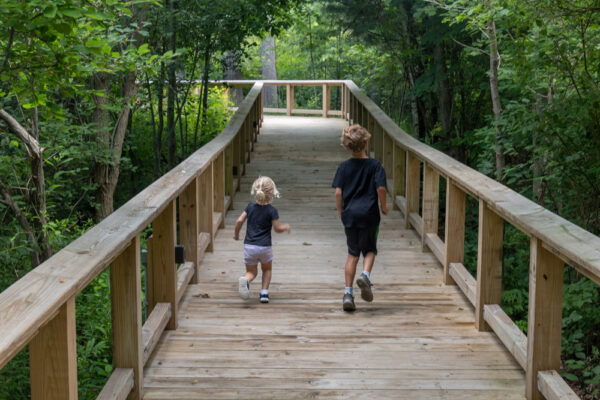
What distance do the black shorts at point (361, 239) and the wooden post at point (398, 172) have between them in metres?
3.00

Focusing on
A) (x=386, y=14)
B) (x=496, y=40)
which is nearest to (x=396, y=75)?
(x=386, y=14)

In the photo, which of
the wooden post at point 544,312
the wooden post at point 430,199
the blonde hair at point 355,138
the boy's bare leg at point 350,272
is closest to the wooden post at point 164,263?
the boy's bare leg at point 350,272

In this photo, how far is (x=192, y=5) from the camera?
11555mm

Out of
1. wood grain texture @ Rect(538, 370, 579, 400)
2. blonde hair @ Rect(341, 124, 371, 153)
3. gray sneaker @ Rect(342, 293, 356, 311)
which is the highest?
blonde hair @ Rect(341, 124, 371, 153)

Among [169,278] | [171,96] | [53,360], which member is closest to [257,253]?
[169,278]

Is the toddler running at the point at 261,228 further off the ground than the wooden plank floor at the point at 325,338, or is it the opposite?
the toddler running at the point at 261,228

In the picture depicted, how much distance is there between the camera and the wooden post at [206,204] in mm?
6531

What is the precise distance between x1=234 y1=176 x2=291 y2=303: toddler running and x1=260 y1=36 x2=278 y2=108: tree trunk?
21.8m

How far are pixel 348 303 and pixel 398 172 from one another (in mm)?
3608

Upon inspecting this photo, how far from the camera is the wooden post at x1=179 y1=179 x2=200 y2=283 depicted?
557cm

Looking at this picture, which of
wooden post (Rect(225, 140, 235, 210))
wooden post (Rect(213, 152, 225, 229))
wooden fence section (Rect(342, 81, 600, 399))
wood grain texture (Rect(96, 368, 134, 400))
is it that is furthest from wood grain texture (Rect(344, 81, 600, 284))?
wooden post (Rect(225, 140, 235, 210))

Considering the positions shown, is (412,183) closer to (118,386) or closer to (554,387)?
(554,387)

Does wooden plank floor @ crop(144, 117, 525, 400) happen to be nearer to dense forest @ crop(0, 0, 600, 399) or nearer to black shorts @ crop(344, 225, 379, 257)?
black shorts @ crop(344, 225, 379, 257)

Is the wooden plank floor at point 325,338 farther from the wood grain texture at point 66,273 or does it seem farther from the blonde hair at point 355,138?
the blonde hair at point 355,138
